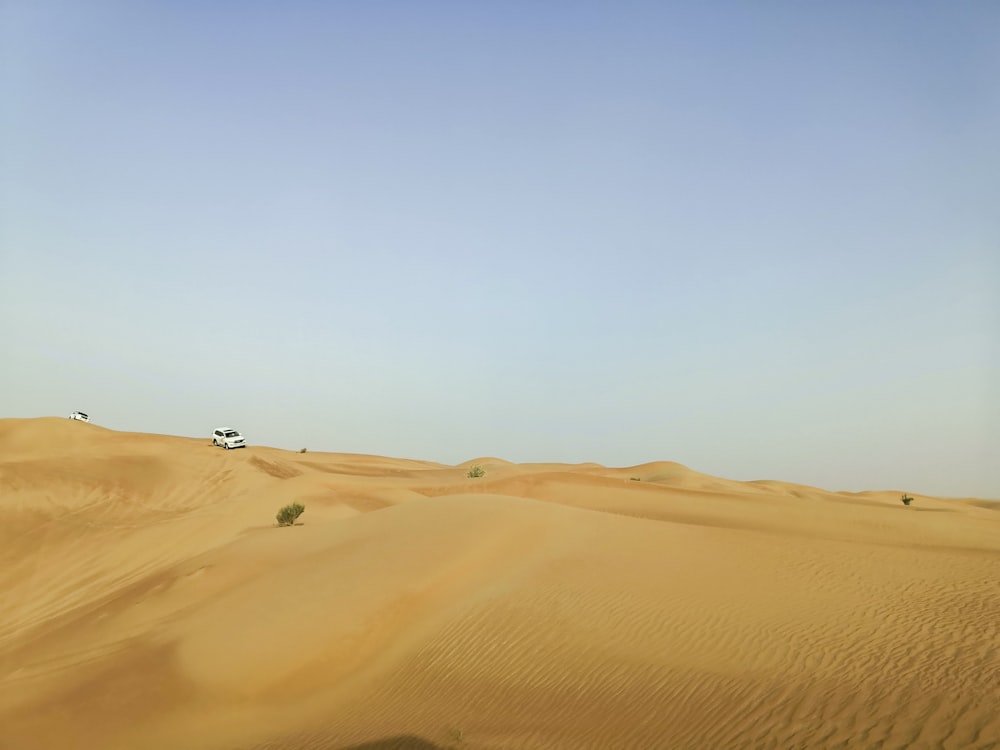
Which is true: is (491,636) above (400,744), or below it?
above

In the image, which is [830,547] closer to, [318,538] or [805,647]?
[805,647]

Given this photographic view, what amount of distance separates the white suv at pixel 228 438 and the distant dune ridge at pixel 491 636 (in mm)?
20444

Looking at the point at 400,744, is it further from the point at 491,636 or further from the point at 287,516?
the point at 287,516

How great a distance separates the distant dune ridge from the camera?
869cm

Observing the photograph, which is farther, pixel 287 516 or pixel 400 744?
pixel 287 516

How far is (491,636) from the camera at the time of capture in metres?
11.9

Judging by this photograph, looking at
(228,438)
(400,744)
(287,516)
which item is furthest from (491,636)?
(228,438)

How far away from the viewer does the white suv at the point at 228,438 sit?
43.9 meters

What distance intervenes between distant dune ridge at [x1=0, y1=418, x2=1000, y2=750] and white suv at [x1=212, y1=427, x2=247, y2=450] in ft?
67.1

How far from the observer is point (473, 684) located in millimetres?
10719

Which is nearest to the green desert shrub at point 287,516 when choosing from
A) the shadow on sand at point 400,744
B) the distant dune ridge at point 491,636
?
the distant dune ridge at point 491,636

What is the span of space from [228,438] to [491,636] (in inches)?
1429

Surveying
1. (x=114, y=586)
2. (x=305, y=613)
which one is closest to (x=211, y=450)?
(x=114, y=586)

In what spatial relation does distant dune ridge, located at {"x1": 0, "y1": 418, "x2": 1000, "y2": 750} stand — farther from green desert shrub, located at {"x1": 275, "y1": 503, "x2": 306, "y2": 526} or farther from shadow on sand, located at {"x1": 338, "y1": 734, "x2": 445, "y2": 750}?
green desert shrub, located at {"x1": 275, "y1": 503, "x2": 306, "y2": 526}
